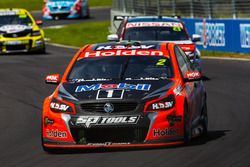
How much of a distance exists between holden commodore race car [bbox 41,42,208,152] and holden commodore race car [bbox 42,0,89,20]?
4366cm

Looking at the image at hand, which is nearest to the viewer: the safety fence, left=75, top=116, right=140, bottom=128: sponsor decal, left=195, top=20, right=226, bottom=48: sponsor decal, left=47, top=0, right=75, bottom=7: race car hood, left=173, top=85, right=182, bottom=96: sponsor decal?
left=75, top=116, right=140, bottom=128: sponsor decal

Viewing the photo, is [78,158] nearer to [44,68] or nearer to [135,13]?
[44,68]

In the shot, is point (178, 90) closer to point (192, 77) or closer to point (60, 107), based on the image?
point (192, 77)

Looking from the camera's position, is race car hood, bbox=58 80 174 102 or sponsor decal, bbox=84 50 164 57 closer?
race car hood, bbox=58 80 174 102

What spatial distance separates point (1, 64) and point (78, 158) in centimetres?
1733

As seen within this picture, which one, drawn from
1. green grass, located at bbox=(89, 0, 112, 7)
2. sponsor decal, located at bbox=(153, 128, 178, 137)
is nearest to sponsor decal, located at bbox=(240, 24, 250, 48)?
sponsor decal, located at bbox=(153, 128, 178, 137)

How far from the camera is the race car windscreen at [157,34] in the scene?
851 inches

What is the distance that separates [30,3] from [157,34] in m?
51.8

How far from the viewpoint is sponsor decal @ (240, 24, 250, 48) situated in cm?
2808

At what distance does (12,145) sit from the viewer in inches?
474

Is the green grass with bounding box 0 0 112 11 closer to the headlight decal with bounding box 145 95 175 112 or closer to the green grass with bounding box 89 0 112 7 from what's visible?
the green grass with bounding box 89 0 112 7

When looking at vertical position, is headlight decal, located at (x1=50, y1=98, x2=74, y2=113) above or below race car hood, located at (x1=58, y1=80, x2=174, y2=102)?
below

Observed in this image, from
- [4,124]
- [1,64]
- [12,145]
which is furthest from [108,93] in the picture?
[1,64]

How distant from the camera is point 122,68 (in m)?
12.0
